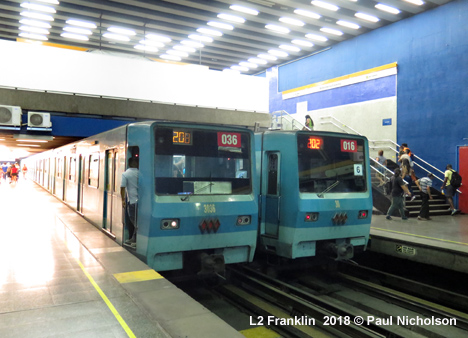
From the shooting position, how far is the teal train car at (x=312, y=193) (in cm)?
706

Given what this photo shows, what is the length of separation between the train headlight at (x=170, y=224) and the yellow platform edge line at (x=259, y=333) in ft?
5.98

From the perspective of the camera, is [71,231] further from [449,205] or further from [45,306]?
[449,205]

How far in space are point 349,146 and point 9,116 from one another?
1142cm

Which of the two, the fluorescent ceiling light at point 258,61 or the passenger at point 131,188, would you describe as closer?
the passenger at point 131,188

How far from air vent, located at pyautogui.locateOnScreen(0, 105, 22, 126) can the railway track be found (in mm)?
9838

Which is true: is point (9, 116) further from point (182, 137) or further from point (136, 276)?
point (136, 276)

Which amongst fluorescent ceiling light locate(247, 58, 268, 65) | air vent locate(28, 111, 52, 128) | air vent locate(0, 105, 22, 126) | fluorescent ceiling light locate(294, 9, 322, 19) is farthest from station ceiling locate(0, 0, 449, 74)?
air vent locate(0, 105, 22, 126)

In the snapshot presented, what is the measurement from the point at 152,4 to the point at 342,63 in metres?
10.2

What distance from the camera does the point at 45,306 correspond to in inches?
170

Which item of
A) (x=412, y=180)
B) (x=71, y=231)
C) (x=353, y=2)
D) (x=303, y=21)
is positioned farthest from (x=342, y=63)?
(x=71, y=231)

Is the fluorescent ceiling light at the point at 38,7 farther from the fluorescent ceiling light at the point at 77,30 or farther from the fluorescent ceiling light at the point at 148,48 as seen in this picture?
the fluorescent ceiling light at the point at 148,48

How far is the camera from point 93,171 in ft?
32.3

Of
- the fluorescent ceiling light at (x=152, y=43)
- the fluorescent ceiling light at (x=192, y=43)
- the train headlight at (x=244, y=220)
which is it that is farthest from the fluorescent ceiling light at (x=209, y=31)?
the train headlight at (x=244, y=220)

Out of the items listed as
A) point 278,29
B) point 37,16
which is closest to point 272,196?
point 278,29
